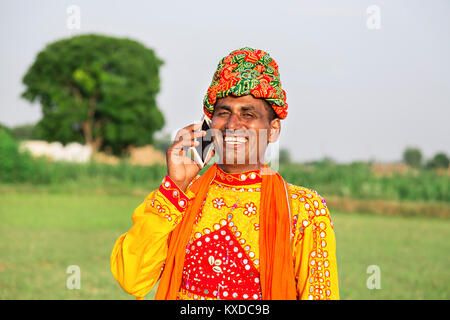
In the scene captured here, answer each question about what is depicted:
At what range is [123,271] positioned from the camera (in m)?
2.25

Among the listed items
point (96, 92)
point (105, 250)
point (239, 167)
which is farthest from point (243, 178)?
point (96, 92)

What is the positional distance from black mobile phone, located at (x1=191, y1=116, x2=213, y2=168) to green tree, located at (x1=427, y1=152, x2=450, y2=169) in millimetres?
20240

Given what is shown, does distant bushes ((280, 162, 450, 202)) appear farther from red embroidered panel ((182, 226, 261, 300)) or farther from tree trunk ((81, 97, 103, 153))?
tree trunk ((81, 97, 103, 153))

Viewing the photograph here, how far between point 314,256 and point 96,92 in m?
37.4

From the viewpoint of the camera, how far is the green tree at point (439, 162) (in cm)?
2110

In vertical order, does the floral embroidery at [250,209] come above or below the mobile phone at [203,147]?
below

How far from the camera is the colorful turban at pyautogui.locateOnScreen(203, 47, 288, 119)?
228cm

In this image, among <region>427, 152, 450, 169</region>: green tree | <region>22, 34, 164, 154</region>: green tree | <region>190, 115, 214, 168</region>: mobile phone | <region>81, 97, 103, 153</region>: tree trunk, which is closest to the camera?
<region>190, 115, 214, 168</region>: mobile phone

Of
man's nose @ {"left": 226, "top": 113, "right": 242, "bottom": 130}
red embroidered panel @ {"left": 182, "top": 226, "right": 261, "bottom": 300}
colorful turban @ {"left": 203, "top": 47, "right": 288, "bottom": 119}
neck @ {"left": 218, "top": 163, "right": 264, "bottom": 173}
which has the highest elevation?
colorful turban @ {"left": 203, "top": 47, "right": 288, "bottom": 119}

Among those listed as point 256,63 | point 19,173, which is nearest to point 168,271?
point 256,63

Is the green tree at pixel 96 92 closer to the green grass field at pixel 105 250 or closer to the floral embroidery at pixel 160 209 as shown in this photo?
the green grass field at pixel 105 250

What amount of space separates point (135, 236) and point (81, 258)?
7.33m

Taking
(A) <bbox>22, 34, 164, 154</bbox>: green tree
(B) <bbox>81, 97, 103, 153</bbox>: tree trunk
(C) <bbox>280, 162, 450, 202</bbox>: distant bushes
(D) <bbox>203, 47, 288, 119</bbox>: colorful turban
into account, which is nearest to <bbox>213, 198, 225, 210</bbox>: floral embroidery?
(D) <bbox>203, 47, 288, 119</bbox>: colorful turban

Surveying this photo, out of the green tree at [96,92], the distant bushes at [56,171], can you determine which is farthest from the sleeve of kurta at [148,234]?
the green tree at [96,92]
